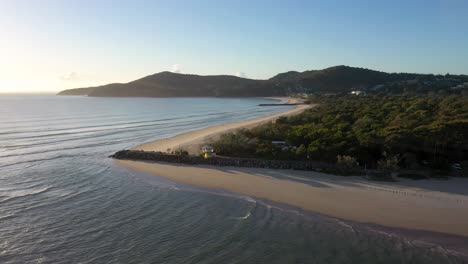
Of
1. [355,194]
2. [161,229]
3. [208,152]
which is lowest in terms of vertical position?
[355,194]

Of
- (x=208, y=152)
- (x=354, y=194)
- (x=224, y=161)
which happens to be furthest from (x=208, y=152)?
(x=354, y=194)

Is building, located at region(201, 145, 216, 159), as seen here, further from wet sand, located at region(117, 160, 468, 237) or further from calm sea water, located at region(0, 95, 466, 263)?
calm sea water, located at region(0, 95, 466, 263)

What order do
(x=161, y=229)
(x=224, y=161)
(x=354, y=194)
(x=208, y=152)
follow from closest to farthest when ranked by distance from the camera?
(x=161, y=229)
(x=354, y=194)
(x=224, y=161)
(x=208, y=152)

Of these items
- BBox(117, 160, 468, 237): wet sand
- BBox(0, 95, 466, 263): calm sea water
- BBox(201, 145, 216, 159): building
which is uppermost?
BBox(201, 145, 216, 159): building

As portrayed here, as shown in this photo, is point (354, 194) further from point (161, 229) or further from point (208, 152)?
point (208, 152)

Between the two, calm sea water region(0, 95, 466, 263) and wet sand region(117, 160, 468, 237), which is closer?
calm sea water region(0, 95, 466, 263)

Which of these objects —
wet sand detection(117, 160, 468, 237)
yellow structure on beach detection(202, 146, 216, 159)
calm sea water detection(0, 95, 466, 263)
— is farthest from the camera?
yellow structure on beach detection(202, 146, 216, 159)

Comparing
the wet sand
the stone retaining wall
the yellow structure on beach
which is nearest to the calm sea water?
the wet sand

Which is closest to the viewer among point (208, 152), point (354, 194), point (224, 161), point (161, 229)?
point (161, 229)

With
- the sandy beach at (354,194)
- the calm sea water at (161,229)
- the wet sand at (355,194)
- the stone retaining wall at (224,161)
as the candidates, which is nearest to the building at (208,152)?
the stone retaining wall at (224,161)

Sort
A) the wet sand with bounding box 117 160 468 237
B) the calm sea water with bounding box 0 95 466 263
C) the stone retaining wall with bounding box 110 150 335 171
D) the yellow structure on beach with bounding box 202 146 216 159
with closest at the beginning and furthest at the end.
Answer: the calm sea water with bounding box 0 95 466 263 < the wet sand with bounding box 117 160 468 237 < the stone retaining wall with bounding box 110 150 335 171 < the yellow structure on beach with bounding box 202 146 216 159
